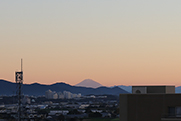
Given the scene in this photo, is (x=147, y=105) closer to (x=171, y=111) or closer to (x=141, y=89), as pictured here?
(x=171, y=111)

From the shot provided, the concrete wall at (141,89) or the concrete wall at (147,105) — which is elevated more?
the concrete wall at (141,89)

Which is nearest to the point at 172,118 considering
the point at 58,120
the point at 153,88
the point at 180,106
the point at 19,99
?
the point at 180,106

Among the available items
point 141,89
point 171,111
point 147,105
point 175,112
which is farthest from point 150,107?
point 141,89

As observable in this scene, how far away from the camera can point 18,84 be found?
225 ft

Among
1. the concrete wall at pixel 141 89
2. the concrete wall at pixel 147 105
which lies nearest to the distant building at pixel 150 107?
the concrete wall at pixel 147 105

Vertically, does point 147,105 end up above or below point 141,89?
below

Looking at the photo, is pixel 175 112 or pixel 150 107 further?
pixel 150 107

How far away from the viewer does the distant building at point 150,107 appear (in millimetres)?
34188

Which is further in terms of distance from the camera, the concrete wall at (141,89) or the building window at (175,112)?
the concrete wall at (141,89)

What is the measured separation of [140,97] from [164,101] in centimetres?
220

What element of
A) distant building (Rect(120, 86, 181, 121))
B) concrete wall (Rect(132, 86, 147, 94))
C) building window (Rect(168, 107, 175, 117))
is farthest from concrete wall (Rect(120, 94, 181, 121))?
concrete wall (Rect(132, 86, 147, 94))

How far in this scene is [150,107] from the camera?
34.7 metres

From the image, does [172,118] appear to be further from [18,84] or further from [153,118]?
[18,84]

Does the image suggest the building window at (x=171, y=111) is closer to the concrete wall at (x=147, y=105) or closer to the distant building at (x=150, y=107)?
the distant building at (x=150, y=107)
